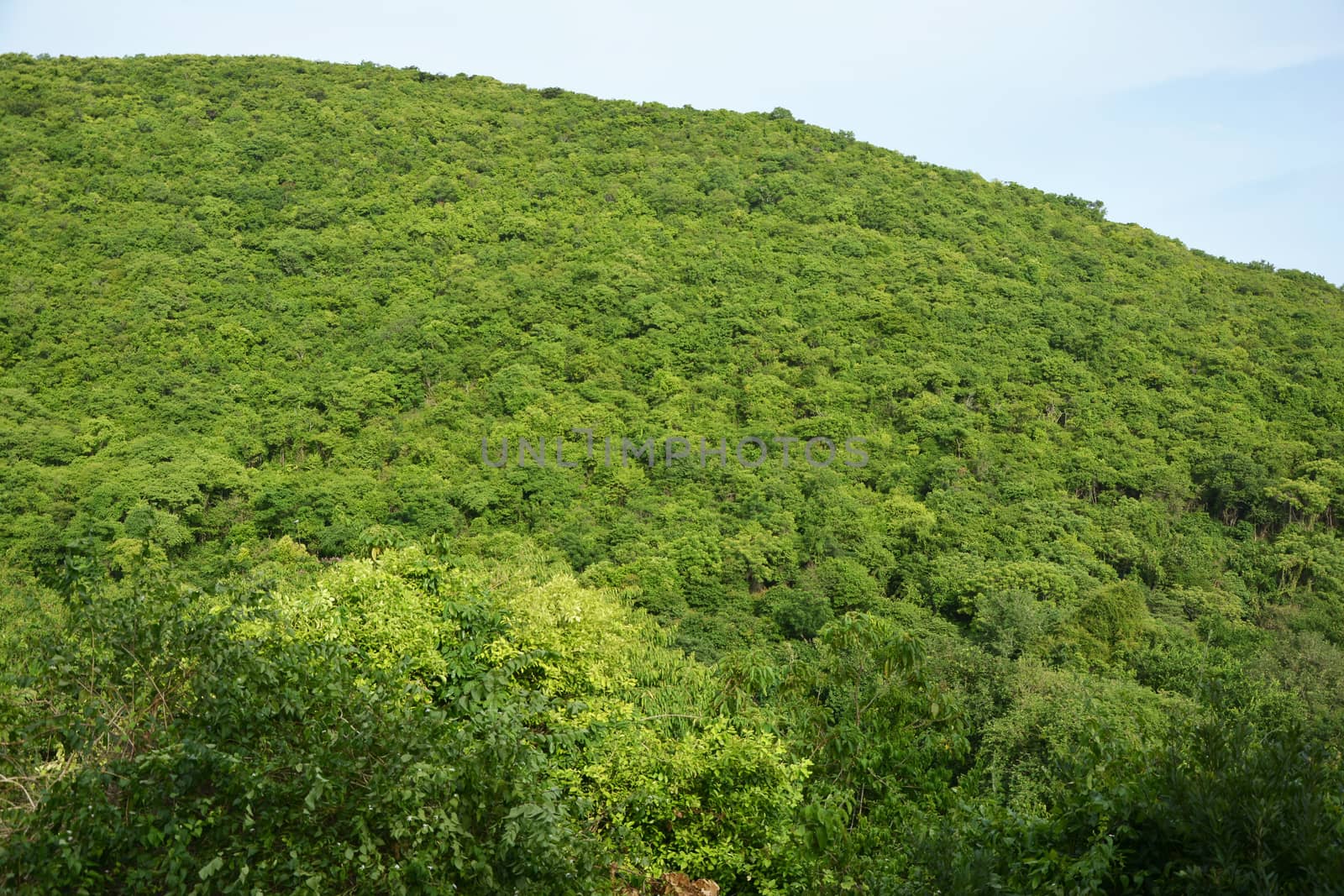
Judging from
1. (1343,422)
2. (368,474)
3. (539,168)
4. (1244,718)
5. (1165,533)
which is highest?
(539,168)

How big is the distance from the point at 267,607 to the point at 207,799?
277cm

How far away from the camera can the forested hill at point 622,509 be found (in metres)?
5.98

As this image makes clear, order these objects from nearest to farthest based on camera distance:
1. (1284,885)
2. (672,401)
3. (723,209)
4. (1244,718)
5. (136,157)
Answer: (1284,885) → (1244,718) → (672,401) → (136,157) → (723,209)

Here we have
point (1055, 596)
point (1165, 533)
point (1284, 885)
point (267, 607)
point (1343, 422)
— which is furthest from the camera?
point (1343, 422)

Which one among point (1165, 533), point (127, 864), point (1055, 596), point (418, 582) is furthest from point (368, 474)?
point (127, 864)

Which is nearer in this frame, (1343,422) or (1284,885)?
(1284,885)

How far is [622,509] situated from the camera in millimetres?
38469

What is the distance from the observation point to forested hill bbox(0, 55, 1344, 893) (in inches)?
235

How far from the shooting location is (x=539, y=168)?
65.7 meters

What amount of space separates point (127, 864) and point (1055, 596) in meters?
30.7

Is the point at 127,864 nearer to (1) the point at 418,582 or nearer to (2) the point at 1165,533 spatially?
(1) the point at 418,582

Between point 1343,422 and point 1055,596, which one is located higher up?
point 1343,422

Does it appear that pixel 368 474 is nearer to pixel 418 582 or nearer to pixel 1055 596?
pixel 1055 596

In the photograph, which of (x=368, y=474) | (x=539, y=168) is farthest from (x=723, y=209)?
(x=368, y=474)
